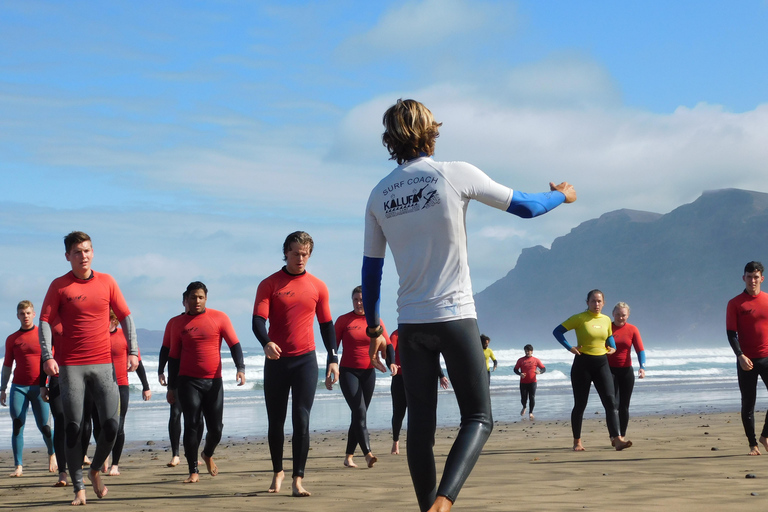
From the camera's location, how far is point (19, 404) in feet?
33.2

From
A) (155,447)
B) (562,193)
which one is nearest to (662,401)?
(155,447)

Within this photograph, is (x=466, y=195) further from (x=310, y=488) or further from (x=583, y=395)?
(x=583, y=395)

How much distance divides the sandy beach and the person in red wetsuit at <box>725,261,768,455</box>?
55cm

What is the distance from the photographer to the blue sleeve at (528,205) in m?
4.09

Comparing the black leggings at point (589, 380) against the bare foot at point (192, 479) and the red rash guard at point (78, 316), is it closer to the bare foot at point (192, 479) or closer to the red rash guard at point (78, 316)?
the bare foot at point (192, 479)

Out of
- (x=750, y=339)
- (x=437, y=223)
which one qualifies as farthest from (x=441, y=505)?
(x=750, y=339)

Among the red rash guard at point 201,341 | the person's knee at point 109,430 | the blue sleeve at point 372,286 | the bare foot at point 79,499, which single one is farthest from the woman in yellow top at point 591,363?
the blue sleeve at point 372,286

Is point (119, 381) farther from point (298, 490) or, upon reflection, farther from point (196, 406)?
point (298, 490)

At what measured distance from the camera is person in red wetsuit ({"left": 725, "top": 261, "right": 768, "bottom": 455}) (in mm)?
9195

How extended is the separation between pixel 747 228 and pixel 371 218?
189 meters

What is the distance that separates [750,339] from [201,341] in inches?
240

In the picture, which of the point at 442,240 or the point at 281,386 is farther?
the point at 281,386

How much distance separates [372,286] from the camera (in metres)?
4.40

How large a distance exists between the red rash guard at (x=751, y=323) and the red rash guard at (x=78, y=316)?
21.8 feet
